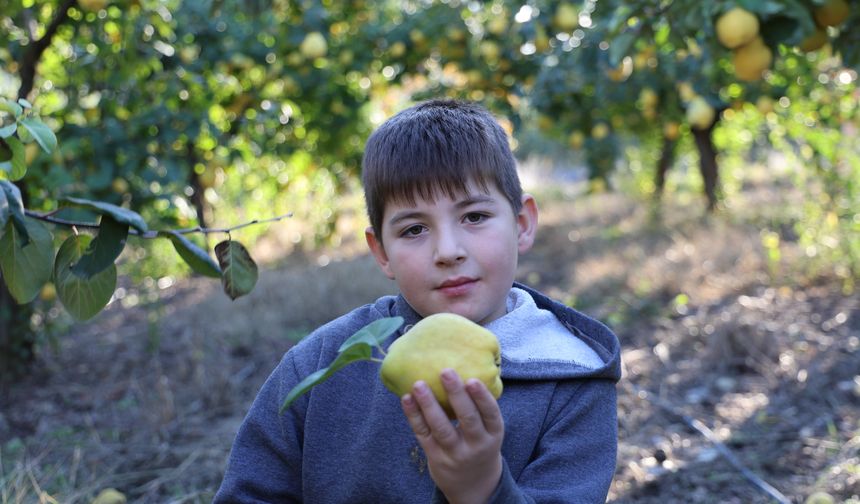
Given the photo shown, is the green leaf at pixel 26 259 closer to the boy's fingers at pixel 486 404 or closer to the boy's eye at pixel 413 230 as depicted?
the boy's eye at pixel 413 230

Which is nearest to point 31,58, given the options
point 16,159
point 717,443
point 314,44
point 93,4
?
point 93,4

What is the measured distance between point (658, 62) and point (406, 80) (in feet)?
5.52

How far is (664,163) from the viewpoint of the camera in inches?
328

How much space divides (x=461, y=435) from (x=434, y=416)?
56 millimetres

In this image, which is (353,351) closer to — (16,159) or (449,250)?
(449,250)

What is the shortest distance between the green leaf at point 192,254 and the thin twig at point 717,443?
5.49 ft

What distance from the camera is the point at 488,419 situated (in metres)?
1.08

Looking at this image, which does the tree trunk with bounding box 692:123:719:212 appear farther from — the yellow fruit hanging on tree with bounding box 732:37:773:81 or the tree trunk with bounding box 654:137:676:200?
the yellow fruit hanging on tree with bounding box 732:37:773:81

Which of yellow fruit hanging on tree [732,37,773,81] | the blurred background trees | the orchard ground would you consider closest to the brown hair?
the blurred background trees

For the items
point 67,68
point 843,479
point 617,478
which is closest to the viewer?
point 843,479

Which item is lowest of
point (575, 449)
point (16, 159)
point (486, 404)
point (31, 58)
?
point (575, 449)

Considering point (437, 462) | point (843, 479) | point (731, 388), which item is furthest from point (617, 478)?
point (437, 462)

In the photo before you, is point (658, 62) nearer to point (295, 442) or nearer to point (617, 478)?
point (617, 478)

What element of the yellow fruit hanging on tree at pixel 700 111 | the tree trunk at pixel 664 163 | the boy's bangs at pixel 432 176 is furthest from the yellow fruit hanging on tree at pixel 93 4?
the tree trunk at pixel 664 163
